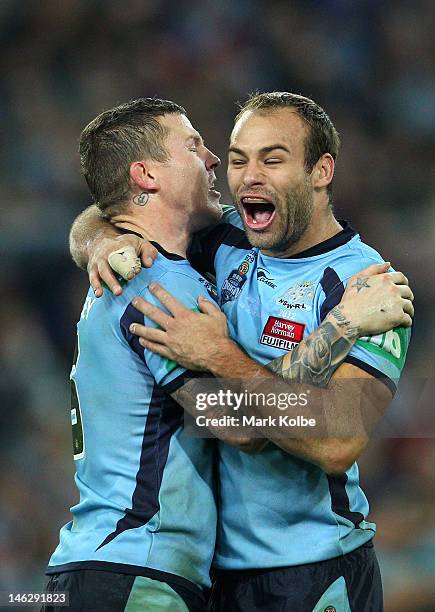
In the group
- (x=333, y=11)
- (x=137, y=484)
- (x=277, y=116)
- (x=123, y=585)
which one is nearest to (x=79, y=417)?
(x=137, y=484)

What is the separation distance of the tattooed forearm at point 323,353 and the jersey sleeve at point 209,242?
780mm

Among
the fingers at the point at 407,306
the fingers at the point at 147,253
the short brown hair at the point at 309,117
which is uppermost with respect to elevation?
the short brown hair at the point at 309,117

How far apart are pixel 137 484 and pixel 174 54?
4504 mm

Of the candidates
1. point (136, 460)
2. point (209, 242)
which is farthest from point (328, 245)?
point (136, 460)

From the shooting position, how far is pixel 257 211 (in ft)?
10.7

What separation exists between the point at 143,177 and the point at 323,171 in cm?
64

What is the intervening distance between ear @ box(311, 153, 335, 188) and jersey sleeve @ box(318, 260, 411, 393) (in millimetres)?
437

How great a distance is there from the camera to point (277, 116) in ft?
10.4

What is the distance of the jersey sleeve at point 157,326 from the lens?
283 centimetres

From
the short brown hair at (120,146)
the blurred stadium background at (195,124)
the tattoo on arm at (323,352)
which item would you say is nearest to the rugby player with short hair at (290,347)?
the tattoo on arm at (323,352)

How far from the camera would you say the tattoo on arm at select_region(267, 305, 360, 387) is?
9.13ft

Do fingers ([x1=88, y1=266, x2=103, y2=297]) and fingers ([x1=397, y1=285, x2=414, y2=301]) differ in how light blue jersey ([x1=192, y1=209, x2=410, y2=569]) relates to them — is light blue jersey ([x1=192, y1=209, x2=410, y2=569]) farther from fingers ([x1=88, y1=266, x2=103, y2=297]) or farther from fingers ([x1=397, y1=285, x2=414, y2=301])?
fingers ([x1=88, y1=266, x2=103, y2=297])

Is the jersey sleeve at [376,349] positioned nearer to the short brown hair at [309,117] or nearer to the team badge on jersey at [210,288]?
the team badge on jersey at [210,288]

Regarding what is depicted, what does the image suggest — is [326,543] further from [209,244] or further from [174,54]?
[174,54]
